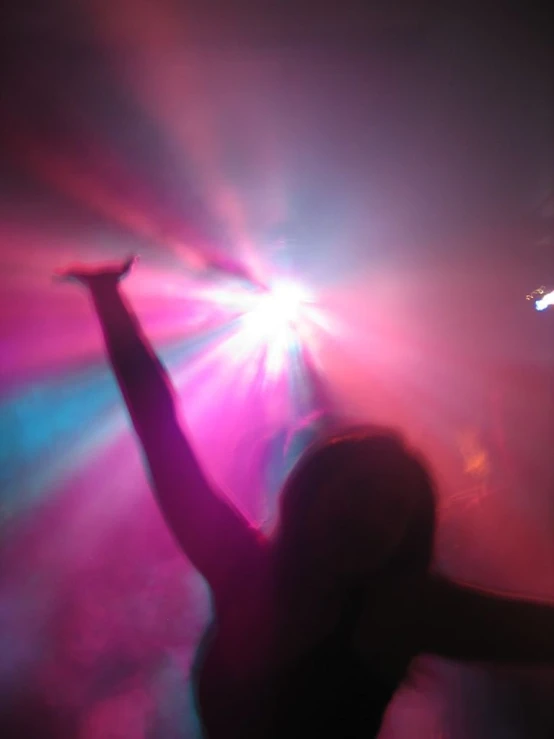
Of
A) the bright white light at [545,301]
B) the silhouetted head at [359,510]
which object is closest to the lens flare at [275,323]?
the bright white light at [545,301]

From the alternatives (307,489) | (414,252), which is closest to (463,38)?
(414,252)

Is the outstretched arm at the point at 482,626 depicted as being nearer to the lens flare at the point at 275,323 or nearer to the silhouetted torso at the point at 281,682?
the silhouetted torso at the point at 281,682

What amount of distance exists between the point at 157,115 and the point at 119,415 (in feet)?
5.72

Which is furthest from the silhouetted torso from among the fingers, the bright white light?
the bright white light

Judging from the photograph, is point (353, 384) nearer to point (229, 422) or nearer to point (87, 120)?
point (229, 422)

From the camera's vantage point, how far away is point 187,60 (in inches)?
57.4

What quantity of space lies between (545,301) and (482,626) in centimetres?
281

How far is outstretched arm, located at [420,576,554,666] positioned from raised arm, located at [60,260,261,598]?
26 centimetres

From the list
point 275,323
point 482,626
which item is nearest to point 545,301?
point 275,323

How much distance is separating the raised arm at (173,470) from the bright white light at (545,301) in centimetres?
293

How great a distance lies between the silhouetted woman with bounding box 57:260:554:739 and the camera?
0.52 m

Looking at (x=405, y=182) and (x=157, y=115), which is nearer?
(x=157, y=115)

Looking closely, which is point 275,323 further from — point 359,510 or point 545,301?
point 359,510

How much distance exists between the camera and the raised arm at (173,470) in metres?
0.55
